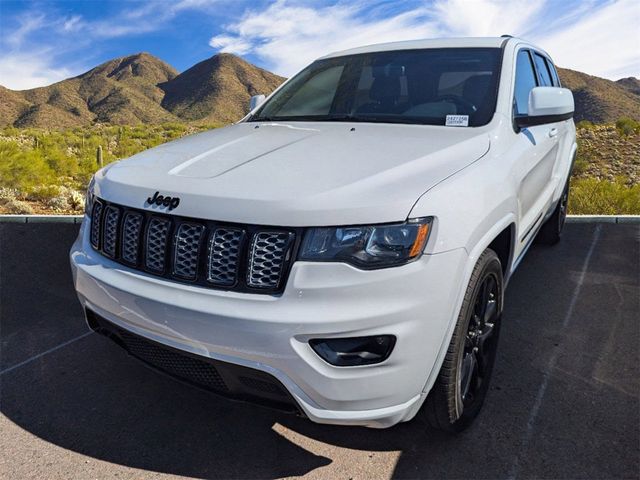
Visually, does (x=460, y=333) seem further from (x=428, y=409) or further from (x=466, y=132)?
(x=466, y=132)

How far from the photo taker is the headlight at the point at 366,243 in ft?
5.96

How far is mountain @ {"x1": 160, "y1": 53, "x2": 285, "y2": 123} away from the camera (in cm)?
5912

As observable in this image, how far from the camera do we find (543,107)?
279 cm

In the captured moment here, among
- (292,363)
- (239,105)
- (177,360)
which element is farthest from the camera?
(239,105)

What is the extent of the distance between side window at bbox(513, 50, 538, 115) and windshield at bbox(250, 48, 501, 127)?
204mm

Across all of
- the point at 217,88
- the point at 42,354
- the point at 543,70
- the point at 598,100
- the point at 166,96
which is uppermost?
the point at 598,100

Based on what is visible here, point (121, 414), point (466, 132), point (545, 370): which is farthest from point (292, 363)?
point (545, 370)

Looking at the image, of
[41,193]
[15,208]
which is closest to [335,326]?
[15,208]

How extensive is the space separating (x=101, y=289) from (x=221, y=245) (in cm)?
65

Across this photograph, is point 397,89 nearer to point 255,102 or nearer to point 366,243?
point 255,102

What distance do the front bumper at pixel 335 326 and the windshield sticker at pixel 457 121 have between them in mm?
1020

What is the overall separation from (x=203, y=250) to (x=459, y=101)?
1736mm

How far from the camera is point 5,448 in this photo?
7.77ft

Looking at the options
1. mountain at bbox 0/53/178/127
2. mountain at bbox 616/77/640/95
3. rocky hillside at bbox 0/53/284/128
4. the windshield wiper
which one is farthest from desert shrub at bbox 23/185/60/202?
mountain at bbox 616/77/640/95
